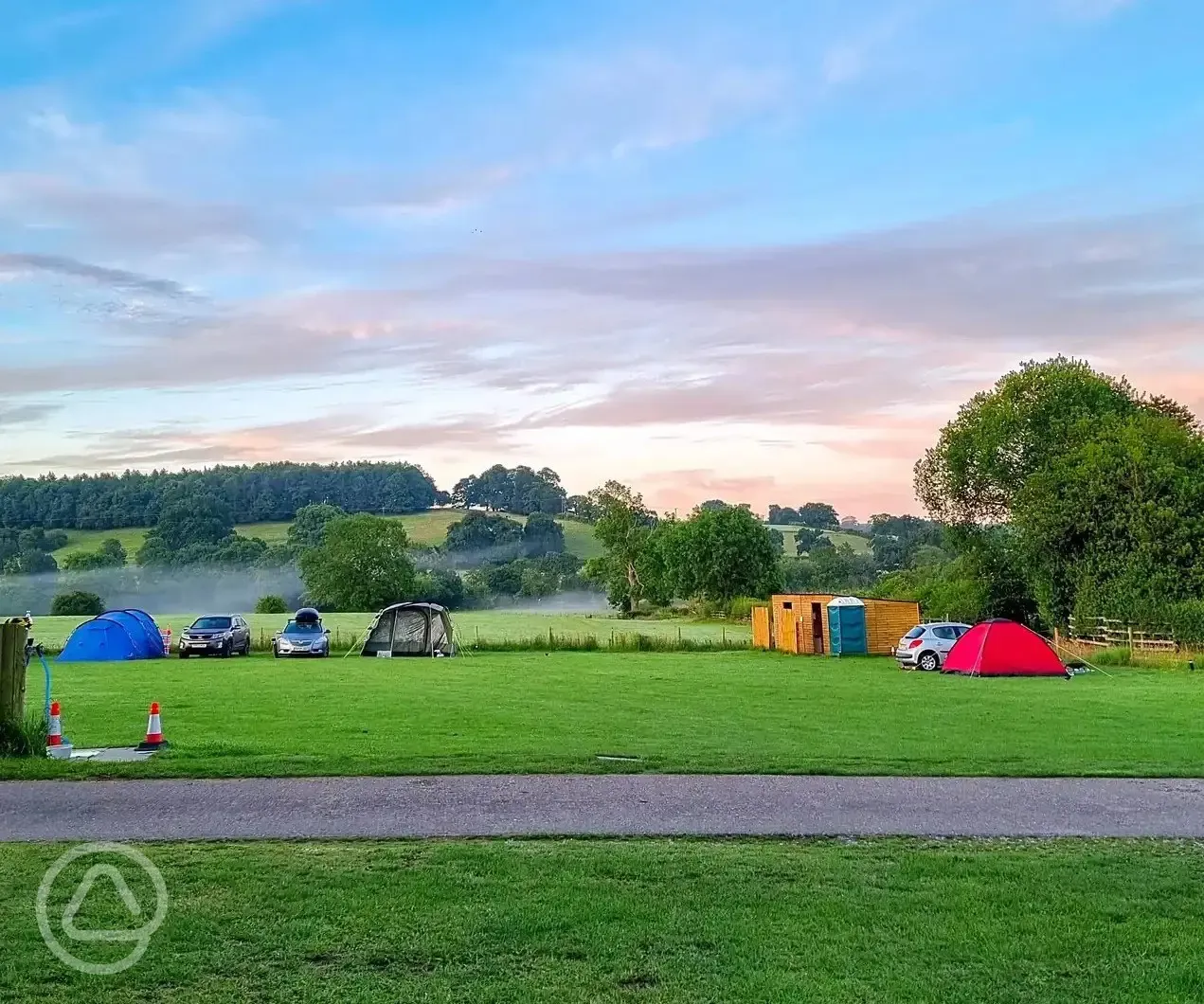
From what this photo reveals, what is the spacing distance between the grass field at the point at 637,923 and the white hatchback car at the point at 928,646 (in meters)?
22.7

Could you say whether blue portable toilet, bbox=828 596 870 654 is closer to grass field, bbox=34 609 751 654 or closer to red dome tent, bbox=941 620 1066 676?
red dome tent, bbox=941 620 1066 676

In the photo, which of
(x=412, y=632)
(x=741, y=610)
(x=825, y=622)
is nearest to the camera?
(x=412, y=632)

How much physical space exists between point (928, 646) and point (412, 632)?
16305mm

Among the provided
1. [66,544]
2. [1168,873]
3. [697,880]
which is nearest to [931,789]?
[1168,873]

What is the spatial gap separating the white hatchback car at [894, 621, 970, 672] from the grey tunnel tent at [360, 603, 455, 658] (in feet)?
46.8

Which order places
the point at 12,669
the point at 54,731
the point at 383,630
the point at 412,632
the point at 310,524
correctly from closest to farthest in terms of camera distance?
1. the point at 12,669
2. the point at 54,731
3. the point at 412,632
4. the point at 383,630
5. the point at 310,524

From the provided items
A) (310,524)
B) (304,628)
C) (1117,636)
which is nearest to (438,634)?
(304,628)

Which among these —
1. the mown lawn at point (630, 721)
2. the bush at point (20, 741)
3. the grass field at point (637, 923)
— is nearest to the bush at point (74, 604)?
the mown lawn at point (630, 721)

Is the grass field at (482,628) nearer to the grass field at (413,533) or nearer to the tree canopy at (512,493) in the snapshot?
the grass field at (413,533)

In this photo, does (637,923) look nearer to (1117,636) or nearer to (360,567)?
(1117,636)

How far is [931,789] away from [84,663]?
27.9 meters

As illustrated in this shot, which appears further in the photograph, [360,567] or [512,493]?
[512,493]

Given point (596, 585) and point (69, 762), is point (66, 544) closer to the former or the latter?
point (596, 585)

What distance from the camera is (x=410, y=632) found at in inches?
1373
